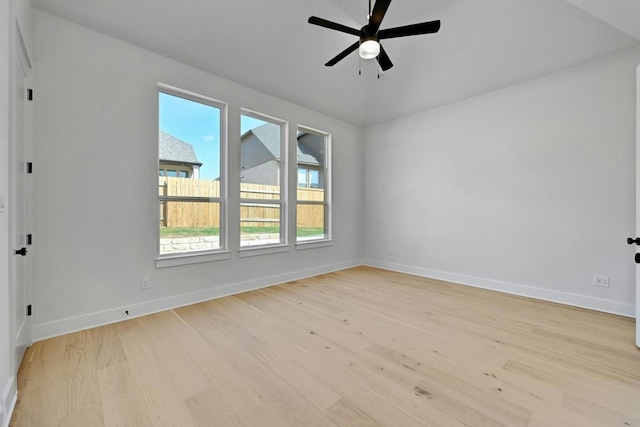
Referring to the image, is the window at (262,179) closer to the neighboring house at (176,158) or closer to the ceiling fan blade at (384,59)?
the neighboring house at (176,158)

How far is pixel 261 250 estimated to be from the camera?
4094 millimetres

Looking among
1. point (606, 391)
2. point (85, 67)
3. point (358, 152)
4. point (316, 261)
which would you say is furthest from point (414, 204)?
point (85, 67)

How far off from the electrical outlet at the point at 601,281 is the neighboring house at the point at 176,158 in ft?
16.3

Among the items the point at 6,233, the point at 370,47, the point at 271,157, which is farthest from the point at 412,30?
the point at 6,233

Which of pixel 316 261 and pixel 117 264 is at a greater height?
pixel 117 264

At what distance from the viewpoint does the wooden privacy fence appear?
327cm

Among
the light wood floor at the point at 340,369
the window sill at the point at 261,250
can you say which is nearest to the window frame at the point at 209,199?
the window sill at the point at 261,250

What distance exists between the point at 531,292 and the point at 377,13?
3.85 meters

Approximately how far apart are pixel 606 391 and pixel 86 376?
345 cm

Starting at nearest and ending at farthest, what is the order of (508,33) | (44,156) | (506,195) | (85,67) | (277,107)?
(44,156)
(85,67)
(508,33)
(506,195)
(277,107)

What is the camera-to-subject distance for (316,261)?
16.1 feet

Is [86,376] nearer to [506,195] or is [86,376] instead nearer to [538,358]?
[538,358]

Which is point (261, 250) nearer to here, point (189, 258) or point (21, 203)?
point (189, 258)

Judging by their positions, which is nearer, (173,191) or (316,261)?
(173,191)
